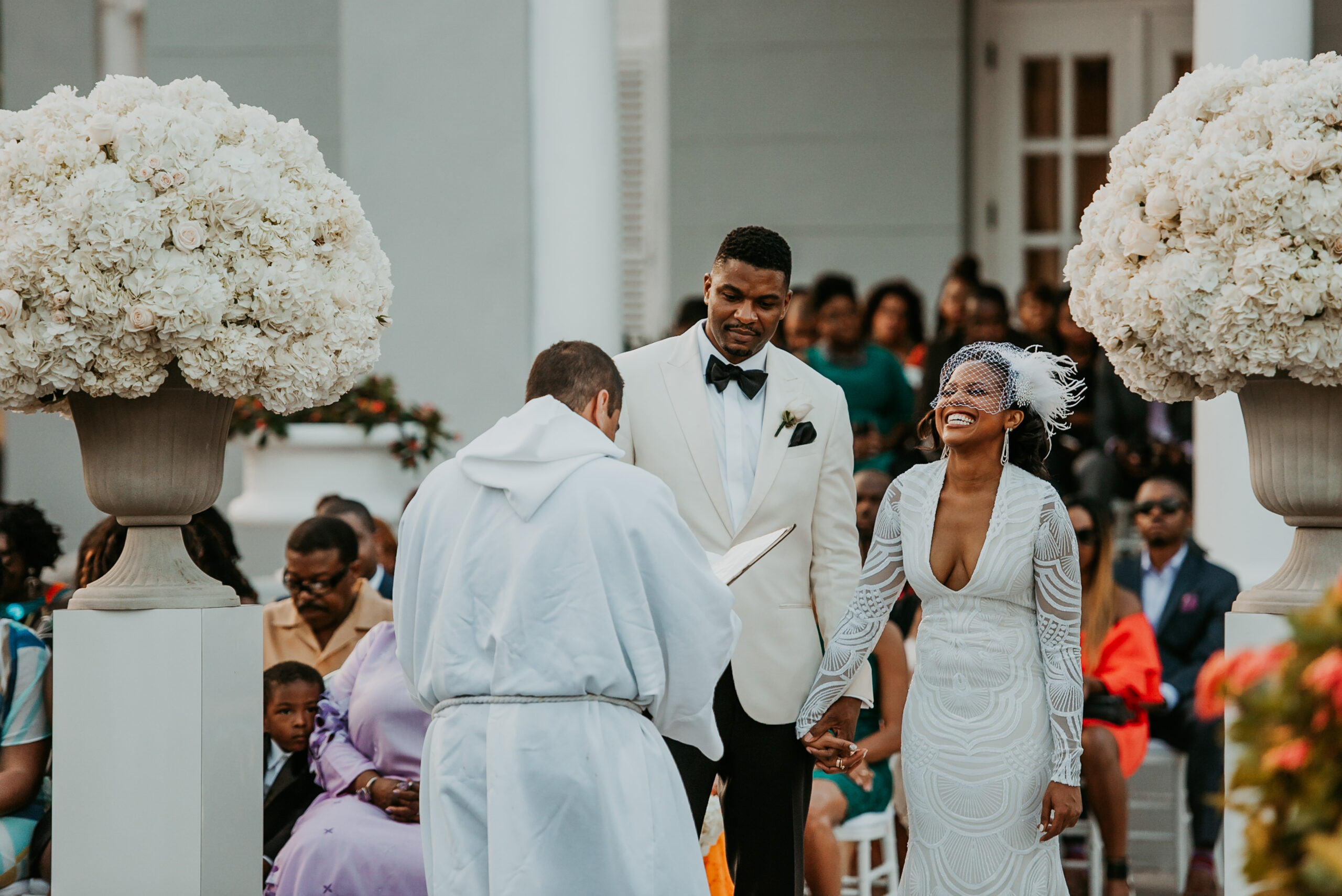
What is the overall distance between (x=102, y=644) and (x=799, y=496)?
1719 millimetres

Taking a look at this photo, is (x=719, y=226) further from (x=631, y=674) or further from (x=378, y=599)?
(x=631, y=674)

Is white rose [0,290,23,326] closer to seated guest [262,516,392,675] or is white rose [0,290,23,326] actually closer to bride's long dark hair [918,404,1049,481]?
seated guest [262,516,392,675]

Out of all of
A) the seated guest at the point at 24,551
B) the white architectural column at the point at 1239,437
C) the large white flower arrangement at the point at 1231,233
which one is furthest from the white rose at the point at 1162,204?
the white architectural column at the point at 1239,437

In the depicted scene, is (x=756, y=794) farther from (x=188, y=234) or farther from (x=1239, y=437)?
(x=1239, y=437)

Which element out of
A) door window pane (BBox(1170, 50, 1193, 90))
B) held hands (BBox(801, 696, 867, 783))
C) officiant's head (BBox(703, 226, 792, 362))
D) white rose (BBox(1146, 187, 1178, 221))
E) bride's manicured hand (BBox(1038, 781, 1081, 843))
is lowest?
bride's manicured hand (BBox(1038, 781, 1081, 843))

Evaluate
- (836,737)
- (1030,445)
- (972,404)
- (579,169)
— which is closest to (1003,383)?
(972,404)

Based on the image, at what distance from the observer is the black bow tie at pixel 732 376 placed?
409 cm

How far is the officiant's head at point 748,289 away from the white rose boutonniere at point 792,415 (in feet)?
0.58

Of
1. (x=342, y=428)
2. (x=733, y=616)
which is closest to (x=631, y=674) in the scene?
(x=733, y=616)

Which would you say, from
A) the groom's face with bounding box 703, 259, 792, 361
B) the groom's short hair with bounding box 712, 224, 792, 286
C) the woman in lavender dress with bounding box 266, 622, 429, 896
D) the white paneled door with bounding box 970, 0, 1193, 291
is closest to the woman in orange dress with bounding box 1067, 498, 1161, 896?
the groom's face with bounding box 703, 259, 792, 361

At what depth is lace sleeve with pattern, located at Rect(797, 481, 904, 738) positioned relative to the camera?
154 inches

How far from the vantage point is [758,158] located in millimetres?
11023

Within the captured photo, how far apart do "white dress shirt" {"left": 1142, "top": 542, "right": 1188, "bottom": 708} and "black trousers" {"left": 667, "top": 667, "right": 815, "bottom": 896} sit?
3.08m

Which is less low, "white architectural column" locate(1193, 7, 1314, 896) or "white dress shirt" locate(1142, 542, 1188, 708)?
"white architectural column" locate(1193, 7, 1314, 896)
